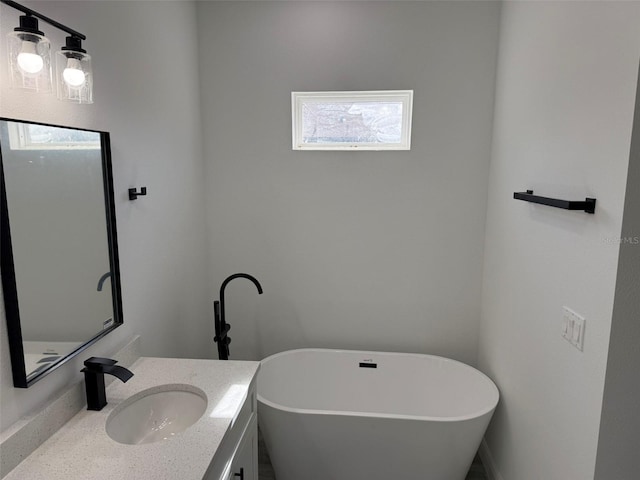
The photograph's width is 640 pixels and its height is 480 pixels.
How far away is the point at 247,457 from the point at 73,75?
1540 millimetres

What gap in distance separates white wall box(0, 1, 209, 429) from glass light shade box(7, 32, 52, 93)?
3 cm

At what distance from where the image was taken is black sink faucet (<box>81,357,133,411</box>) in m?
1.41

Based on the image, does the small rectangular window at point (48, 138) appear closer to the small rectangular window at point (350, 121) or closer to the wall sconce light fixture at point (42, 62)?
the wall sconce light fixture at point (42, 62)

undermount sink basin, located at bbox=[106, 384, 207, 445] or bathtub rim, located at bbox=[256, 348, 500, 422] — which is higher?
undermount sink basin, located at bbox=[106, 384, 207, 445]

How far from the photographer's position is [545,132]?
181 cm

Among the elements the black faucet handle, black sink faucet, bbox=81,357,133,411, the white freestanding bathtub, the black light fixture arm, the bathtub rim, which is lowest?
the white freestanding bathtub

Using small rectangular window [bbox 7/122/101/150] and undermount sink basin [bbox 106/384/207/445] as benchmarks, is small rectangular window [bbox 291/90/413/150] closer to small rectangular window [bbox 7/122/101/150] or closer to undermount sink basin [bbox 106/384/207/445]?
small rectangular window [bbox 7/122/101/150]

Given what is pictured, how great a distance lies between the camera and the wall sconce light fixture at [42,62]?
1.13 m

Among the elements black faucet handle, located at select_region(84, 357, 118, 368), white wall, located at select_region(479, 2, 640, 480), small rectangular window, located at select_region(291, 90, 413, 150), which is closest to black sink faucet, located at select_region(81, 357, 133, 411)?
black faucet handle, located at select_region(84, 357, 118, 368)

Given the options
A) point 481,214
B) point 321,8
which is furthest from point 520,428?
point 321,8

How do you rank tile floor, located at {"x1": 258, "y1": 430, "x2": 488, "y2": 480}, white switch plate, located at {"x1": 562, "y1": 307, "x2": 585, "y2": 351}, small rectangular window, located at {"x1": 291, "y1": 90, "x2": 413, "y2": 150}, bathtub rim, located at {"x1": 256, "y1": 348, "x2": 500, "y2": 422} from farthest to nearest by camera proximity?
small rectangular window, located at {"x1": 291, "y1": 90, "x2": 413, "y2": 150}
tile floor, located at {"x1": 258, "y1": 430, "x2": 488, "y2": 480}
bathtub rim, located at {"x1": 256, "y1": 348, "x2": 500, "y2": 422}
white switch plate, located at {"x1": 562, "y1": 307, "x2": 585, "y2": 351}

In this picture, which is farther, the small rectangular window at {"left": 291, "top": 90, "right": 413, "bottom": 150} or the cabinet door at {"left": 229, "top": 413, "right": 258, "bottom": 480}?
the small rectangular window at {"left": 291, "top": 90, "right": 413, "bottom": 150}

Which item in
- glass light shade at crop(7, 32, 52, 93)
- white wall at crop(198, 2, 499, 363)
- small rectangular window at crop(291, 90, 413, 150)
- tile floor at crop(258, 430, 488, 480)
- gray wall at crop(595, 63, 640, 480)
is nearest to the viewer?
glass light shade at crop(7, 32, 52, 93)

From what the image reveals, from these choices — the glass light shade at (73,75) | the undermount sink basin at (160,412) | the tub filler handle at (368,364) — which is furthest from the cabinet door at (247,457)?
the glass light shade at (73,75)
